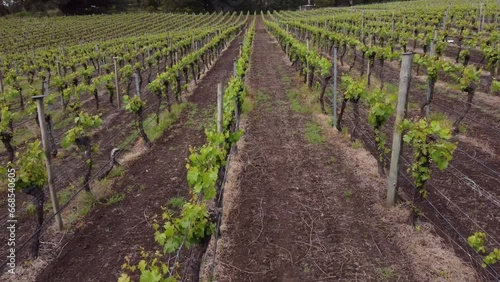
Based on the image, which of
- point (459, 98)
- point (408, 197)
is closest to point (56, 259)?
point (408, 197)

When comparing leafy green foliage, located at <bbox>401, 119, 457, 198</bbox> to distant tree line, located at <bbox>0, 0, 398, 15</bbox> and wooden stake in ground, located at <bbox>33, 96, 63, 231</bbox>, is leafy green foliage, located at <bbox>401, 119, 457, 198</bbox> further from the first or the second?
distant tree line, located at <bbox>0, 0, 398, 15</bbox>

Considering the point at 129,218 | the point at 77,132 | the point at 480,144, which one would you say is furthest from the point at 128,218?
the point at 480,144

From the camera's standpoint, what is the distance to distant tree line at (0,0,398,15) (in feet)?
253

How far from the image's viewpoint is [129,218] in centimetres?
721

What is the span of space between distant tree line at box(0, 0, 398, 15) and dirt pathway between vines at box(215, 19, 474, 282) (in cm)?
7347

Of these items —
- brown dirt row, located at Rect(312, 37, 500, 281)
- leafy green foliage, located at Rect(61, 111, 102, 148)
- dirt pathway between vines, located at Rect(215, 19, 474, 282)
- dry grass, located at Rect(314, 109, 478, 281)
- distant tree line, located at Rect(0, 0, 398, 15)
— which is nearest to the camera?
dry grass, located at Rect(314, 109, 478, 281)

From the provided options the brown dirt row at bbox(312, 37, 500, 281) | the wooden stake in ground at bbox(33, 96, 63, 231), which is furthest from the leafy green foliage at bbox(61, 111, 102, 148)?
the brown dirt row at bbox(312, 37, 500, 281)

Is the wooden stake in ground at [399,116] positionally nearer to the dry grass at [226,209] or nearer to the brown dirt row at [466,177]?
the brown dirt row at [466,177]

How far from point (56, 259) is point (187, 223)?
3427 millimetres

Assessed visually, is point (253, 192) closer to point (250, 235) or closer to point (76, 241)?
point (250, 235)

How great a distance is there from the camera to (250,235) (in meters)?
6.44

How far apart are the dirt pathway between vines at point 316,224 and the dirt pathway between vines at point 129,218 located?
1.54 m

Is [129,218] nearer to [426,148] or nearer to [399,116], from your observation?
[399,116]

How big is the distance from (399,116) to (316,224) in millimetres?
2447
